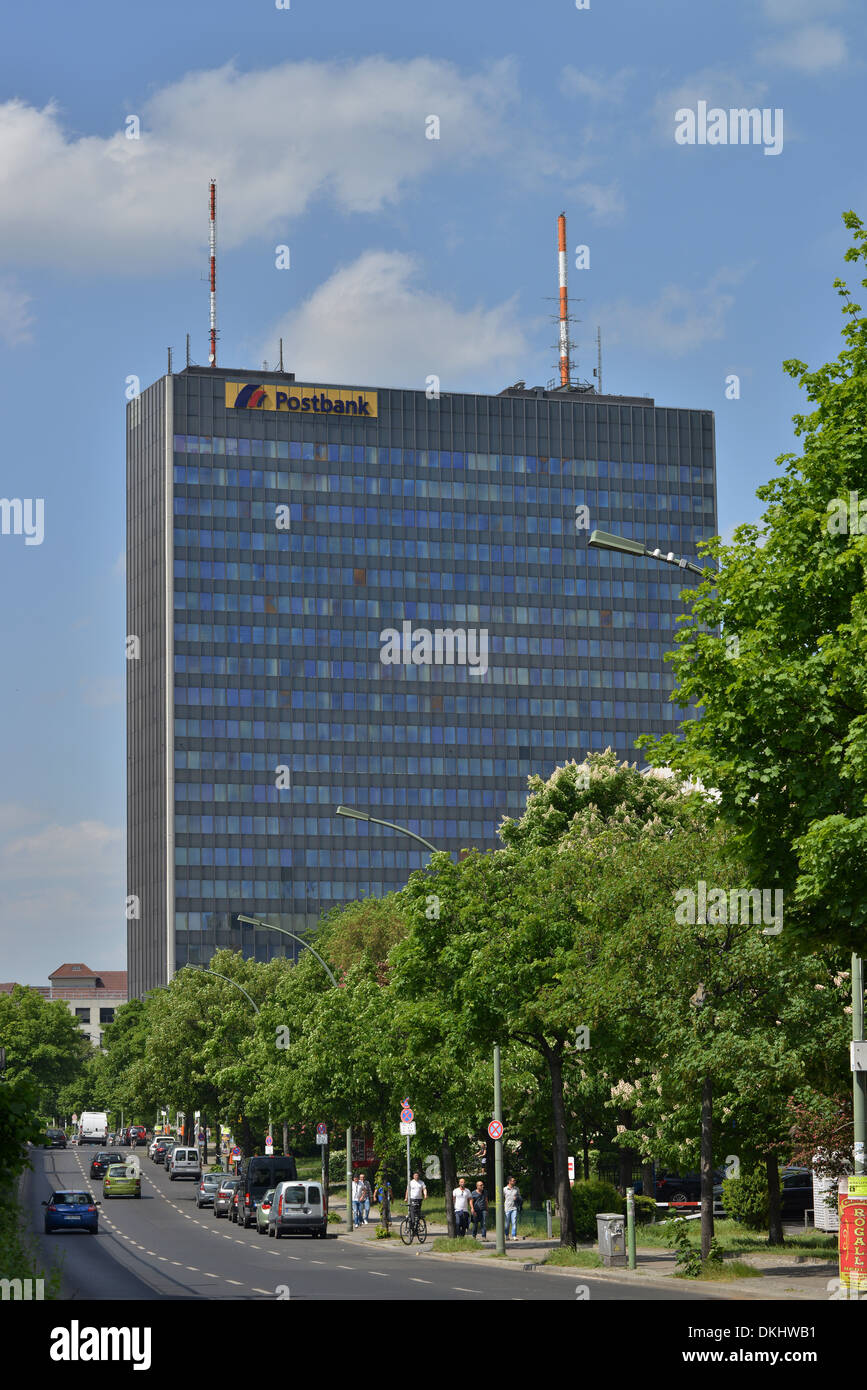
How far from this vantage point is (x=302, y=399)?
6033 inches

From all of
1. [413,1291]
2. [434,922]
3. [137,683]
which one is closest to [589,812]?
[434,922]

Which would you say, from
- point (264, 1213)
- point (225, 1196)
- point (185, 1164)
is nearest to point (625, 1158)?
point (264, 1213)

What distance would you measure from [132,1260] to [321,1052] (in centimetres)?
1664

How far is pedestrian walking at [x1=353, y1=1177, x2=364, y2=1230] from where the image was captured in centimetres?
6003

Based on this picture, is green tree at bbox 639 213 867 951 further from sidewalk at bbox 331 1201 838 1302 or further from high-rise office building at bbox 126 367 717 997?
high-rise office building at bbox 126 367 717 997

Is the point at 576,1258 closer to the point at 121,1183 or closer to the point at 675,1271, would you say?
the point at 675,1271

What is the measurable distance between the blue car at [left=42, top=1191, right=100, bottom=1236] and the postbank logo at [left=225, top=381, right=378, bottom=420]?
104170 millimetres

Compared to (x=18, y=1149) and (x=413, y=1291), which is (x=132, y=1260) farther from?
(x=18, y=1149)

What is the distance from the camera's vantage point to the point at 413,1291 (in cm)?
3014

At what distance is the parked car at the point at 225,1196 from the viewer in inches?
2543

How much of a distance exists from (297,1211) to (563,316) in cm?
11529

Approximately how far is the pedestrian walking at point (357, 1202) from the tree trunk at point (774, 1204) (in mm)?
21440

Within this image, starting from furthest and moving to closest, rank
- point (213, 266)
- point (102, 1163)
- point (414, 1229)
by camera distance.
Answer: point (213, 266) < point (102, 1163) < point (414, 1229)

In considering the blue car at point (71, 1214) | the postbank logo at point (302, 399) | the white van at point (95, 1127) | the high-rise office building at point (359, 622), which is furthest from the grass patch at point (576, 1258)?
the postbank logo at point (302, 399)
